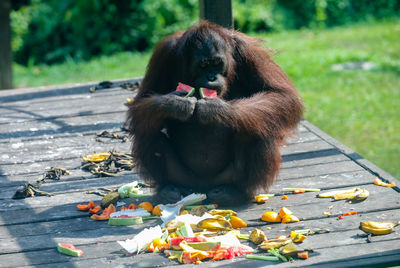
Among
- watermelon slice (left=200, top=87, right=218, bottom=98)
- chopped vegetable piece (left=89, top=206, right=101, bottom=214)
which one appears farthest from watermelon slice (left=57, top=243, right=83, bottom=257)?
watermelon slice (left=200, top=87, right=218, bottom=98)

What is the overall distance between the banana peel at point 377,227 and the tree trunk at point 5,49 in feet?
22.5

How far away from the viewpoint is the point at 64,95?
654 cm

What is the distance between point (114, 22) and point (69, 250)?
35.2 feet

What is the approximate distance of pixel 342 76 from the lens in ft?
32.3

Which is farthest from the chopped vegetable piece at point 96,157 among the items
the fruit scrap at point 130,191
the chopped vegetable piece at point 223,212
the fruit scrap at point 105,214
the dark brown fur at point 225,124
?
the chopped vegetable piece at point 223,212

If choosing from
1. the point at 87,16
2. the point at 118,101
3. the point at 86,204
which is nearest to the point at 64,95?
the point at 118,101

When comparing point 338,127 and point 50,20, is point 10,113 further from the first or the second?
point 50,20

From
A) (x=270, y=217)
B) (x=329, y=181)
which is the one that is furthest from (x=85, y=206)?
(x=329, y=181)

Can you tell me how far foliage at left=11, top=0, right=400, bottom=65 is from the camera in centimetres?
1322

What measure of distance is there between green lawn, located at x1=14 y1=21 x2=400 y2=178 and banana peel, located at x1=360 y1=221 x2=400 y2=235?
4.95 ft

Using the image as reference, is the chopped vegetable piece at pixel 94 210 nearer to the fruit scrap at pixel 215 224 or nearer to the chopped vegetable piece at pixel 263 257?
the fruit scrap at pixel 215 224

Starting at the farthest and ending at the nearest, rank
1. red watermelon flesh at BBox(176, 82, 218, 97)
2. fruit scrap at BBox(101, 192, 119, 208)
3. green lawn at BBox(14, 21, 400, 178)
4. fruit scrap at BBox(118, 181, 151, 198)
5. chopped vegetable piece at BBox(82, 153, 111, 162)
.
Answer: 1. green lawn at BBox(14, 21, 400, 178)
2. chopped vegetable piece at BBox(82, 153, 111, 162)
3. fruit scrap at BBox(118, 181, 151, 198)
4. fruit scrap at BBox(101, 192, 119, 208)
5. red watermelon flesh at BBox(176, 82, 218, 97)

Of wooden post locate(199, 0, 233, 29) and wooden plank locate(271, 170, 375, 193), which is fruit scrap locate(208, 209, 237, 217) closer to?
wooden plank locate(271, 170, 375, 193)

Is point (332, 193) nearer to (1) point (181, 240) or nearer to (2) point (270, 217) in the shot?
(2) point (270, 217)
